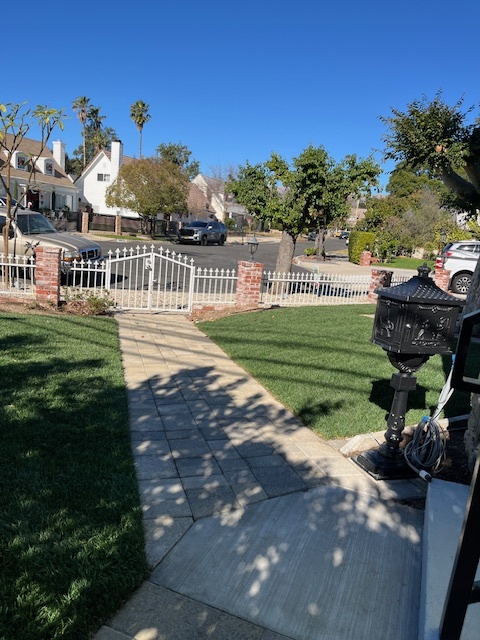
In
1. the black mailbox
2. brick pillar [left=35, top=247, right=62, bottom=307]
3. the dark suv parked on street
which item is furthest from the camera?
the dark suv parked on street

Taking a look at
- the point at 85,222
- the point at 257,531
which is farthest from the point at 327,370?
the point at 85,222

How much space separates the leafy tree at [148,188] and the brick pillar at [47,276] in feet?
77.1

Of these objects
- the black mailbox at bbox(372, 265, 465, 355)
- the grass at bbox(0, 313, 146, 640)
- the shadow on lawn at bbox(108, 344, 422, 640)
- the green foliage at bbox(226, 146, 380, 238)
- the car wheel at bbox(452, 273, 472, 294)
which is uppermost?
the green foliage at bbox(226, 146, 380, 238)

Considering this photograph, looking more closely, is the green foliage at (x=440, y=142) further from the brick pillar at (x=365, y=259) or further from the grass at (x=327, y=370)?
the brick pillar at (x=365, y=259)

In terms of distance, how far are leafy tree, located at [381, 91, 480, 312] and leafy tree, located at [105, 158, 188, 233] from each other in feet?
87.3

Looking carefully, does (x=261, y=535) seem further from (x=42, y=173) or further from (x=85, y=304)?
(x=42, y=173)

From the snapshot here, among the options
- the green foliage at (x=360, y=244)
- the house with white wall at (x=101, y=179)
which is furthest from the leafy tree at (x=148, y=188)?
the green foliage at (x=360, y=244)

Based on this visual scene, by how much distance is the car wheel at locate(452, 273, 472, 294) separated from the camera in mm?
15289

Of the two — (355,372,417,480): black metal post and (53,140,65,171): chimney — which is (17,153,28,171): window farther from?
(53,140,65,171): chimney

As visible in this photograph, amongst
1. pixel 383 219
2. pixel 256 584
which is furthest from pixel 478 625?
pixel 383 219

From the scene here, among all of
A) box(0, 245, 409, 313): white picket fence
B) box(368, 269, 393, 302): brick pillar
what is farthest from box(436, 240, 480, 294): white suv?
box(368, 269, 393, 302): brick pillar

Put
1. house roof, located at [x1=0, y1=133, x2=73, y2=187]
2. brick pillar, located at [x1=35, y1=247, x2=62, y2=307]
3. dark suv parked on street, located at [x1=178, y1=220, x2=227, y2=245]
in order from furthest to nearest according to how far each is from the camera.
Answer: house roof, located at [x1=0, y1=133, x2=73, y2=187] → dark suv parked on street, located at [x1=178, y1=220, x2=227, y2=245] → brick pillar, located at [x1=35, y1=247, x2=62, y2=307]

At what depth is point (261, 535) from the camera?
2.83 meters

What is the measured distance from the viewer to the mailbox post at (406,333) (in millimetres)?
3312
